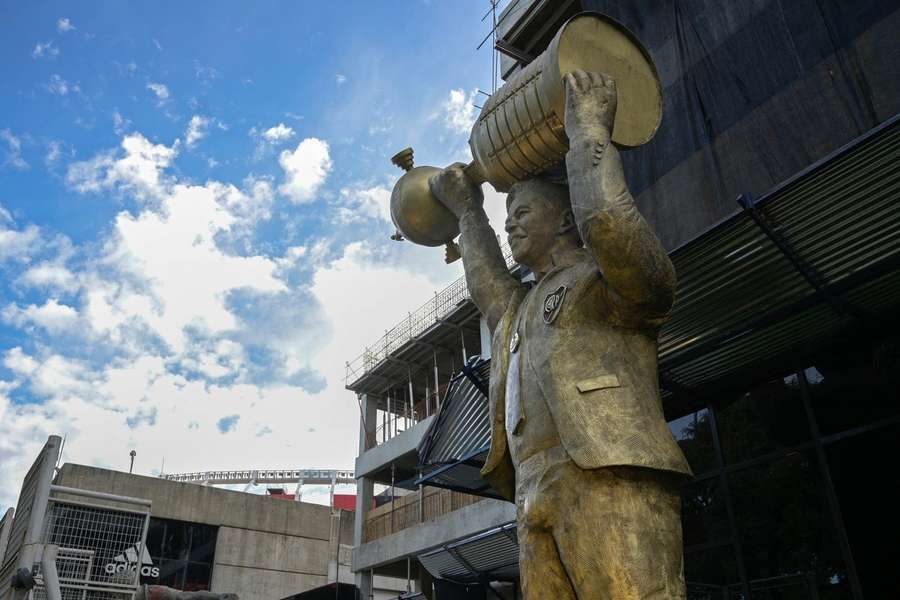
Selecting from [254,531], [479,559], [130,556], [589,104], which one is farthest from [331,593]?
[589,104]

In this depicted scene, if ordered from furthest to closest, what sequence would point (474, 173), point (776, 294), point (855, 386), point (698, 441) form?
point (698, 441)
point (855, 386)
point (776, 294)
point (474, 173)

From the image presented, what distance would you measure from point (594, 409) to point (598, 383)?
12 cm

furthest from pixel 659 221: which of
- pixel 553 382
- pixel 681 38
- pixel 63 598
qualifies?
pixel 63 598

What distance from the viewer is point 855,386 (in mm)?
5926

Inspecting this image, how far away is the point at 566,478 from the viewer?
3031 millimetres

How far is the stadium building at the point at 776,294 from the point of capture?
4.93 metres

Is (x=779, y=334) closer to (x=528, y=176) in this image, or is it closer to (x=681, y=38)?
(x=528, y=176)

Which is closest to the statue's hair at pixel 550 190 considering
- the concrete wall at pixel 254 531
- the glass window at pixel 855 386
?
the glass window at pixel 855 386

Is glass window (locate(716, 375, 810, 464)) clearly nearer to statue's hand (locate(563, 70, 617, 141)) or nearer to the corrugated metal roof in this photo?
the corrugated metal roof

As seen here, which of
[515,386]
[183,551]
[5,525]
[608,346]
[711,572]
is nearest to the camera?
[608,346]

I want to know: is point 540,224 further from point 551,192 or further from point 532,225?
point 551,192

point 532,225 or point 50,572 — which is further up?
point 532,225

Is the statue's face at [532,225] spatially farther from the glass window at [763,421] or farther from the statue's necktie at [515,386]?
the glass window at [763,421]

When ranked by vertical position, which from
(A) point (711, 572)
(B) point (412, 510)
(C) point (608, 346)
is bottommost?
(A) point (711, 572)
